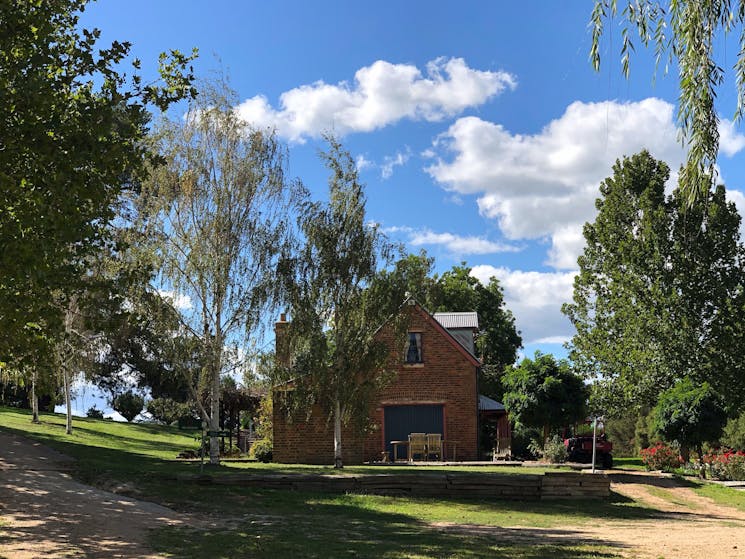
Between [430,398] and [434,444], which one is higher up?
[430,398]

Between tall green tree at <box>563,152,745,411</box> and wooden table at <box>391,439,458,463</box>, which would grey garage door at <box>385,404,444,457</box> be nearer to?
wooden table at <box>391,439,458,463</box>

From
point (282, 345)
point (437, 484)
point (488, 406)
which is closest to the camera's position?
point (437, 484)

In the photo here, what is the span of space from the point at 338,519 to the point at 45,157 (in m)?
8.42

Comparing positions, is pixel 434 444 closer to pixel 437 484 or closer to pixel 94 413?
pixel 437 484

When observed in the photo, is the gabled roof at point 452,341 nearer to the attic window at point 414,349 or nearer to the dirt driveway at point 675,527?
the attic window at point 414,349

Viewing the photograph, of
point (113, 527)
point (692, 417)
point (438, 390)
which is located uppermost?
point (438, 390)

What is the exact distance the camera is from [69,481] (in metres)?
16.0

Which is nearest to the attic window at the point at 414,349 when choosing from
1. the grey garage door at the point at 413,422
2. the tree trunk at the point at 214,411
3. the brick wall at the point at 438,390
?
the brick wall at the point at 438,390

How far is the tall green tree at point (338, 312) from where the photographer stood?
75.6 feet

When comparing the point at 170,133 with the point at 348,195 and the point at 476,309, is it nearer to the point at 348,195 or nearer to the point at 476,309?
the point at 348,195

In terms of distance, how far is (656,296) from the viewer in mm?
36469

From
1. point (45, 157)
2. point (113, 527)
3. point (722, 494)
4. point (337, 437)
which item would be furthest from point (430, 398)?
point (45, 157)

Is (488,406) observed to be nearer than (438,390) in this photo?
No

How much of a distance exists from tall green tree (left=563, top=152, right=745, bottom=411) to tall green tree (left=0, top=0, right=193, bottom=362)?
2954cm
